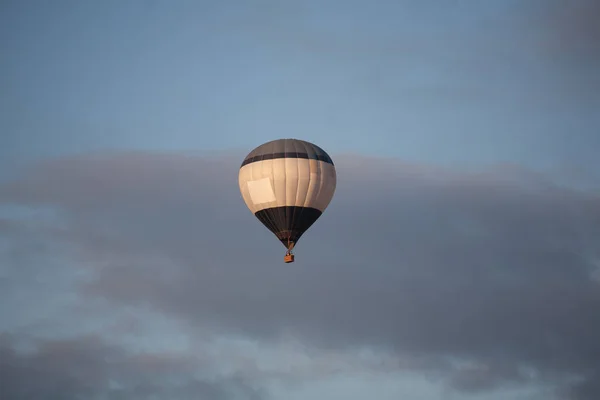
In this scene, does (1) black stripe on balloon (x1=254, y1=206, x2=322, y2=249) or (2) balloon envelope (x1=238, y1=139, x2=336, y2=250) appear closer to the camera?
(2) balloon envelope (x1=238, y1=139, x2=336, y2=250)

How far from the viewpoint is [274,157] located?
337 feet

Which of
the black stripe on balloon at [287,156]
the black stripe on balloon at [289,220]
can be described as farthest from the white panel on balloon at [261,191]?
the black stripe on balloon at [287,156]

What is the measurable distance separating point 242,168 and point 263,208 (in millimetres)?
3283

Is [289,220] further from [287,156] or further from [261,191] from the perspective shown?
[287,156]

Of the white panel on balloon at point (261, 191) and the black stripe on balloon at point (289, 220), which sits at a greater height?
the white panel on balloon at point (261, 191)

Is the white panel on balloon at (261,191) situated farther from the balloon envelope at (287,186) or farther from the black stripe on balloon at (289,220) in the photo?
the black stripe on balloon at (289,220)

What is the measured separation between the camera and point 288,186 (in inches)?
4026

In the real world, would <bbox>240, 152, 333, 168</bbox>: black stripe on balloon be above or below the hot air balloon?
above

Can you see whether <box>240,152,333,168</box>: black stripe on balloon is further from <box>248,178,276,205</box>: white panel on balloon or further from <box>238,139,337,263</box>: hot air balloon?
<box>248,178,276,205</box>: white panel on balloon

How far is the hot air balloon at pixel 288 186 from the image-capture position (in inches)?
4033

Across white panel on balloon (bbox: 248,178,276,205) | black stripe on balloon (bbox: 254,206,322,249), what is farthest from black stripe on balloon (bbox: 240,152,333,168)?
black stripe on balloon (bbox: 254,206,322,249)

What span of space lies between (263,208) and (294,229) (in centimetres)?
249

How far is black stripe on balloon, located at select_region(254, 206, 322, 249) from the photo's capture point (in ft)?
337

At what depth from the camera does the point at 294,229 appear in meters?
103
